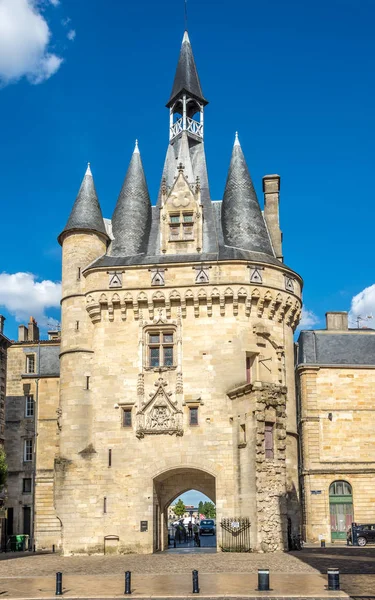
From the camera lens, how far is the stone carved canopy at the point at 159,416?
1252 inches

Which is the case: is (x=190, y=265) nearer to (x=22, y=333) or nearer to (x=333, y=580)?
(x=333, y=580)

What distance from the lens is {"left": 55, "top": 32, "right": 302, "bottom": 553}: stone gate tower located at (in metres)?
30.7

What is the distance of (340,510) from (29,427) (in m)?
18.7

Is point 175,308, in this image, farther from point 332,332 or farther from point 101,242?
point 332,332

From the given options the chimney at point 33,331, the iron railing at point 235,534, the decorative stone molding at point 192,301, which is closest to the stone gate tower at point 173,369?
the decorative stone molding at point 192,301

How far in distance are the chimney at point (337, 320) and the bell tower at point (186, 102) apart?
47.1ft

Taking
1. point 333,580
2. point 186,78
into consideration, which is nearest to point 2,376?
point 186,78

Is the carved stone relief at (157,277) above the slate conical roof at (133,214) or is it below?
below

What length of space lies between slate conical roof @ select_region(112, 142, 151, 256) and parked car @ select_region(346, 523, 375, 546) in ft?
55.1

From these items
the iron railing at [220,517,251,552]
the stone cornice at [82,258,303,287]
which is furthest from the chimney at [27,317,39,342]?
the iron railing at [220,517,251,552]

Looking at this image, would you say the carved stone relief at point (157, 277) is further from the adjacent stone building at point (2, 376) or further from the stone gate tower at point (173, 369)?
the adjacent stone building at point (2, 376)

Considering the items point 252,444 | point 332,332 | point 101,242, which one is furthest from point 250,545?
point 332,332

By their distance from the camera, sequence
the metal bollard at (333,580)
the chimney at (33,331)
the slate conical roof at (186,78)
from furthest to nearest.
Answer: the chimney at (33,331) → the slate conical roof at (186,78) → the metal bollard at (333,580)

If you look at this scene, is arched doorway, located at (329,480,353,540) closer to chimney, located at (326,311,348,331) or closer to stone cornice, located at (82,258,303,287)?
chimney, located at (326,311,348,331)
